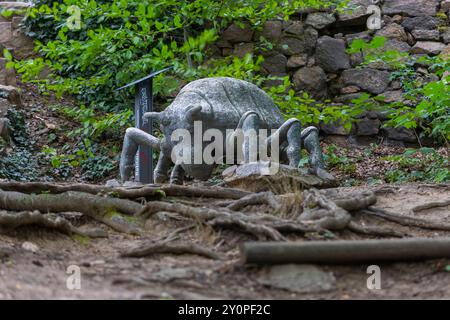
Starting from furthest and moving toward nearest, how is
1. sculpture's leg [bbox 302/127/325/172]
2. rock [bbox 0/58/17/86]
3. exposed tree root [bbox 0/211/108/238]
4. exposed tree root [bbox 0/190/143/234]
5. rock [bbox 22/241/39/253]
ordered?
rock [bbox 0/58/17/86]
sculpture's leg [bbox 302/127/325/172]
exposed tree root [bbox 0/190/143/234]
exposed tree root [bbox 0/211/108/238]
rock [bbox 22/241/39/253]

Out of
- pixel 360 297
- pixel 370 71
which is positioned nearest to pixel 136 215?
pixel 360 297

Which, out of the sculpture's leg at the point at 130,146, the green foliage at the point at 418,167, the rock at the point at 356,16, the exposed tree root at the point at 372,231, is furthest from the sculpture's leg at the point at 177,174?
the rock at the point at 356,16

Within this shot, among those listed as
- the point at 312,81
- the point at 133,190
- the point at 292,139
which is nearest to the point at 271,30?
the point at 312,81

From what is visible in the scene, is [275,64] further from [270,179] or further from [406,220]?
[406,220]

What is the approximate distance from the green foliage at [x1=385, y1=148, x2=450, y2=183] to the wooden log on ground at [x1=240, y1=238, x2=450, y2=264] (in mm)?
5058

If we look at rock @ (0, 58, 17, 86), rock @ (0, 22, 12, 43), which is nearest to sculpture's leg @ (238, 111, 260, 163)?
rock @ (0, 58, 17, 86)

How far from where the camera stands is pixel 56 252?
4512 mm

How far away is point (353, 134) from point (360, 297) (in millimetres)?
9986

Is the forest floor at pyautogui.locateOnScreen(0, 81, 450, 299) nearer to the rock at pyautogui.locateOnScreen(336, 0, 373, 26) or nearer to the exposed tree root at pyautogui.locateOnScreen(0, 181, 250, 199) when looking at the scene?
the exposed tree root at pyautogui.locateOnScreen(0, 181, 250, 199)

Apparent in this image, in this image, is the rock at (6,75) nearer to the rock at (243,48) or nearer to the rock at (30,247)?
the rock at (243,48)

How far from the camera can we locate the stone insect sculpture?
6188 millimetres

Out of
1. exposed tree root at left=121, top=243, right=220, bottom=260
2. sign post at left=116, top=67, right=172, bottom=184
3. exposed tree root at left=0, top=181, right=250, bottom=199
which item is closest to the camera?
exposed tree root at left=121, top=243, right=220, bottom=260
